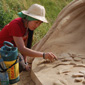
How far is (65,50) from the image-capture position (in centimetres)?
364

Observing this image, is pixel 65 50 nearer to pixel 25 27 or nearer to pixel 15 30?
pixel 25 27

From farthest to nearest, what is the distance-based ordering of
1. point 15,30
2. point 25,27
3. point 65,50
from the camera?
point 65,50 < point 25,27 < point 15,30

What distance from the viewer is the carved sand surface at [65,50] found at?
9.21 ft

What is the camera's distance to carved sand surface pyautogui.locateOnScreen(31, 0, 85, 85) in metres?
2.81

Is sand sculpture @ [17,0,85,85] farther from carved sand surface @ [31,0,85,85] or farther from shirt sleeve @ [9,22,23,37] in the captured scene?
shirt sleeve @ [9,22,23,37]

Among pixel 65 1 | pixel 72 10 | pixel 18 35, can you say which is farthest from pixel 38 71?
pixel 65 1

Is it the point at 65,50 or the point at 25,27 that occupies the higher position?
the point at 25,27

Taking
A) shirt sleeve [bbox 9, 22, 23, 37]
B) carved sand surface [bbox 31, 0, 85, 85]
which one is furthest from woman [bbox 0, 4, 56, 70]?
carved sand surface [bbox 31, 0, 85, 85]

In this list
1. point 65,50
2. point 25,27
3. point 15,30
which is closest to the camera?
point 15,30

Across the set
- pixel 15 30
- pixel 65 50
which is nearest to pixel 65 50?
pixel 65 50

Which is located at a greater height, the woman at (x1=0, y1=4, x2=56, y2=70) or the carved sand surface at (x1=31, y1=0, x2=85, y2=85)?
the woman at (x1=0, y1=4, x2=56, y2=70)

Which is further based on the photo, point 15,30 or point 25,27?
point 25,27

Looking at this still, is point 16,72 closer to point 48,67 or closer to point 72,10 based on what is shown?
point 48,67

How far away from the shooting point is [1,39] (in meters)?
3.13
